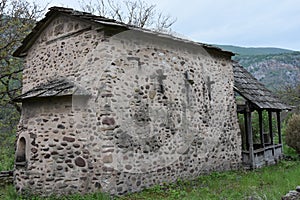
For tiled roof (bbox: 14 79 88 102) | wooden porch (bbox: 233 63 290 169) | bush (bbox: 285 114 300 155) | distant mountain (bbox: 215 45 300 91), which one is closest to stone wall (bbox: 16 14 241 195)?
tiled roof (bbox: 14 79 88 102)

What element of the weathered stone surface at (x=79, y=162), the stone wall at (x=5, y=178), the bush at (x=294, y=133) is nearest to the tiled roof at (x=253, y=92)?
the bush at (x=294, y=133)

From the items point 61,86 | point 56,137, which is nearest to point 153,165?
point 56,137

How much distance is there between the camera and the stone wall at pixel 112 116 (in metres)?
6.82

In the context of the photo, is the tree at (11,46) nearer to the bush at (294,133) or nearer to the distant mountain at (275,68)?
the bush at (294,133)

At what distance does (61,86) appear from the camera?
23.6 ft

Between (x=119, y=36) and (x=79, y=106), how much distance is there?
6.17 feet

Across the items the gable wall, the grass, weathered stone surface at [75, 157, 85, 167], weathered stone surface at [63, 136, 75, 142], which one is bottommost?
the grass

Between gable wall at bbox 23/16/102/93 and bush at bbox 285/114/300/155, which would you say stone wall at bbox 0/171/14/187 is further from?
bush at bbox 285/114/300/155

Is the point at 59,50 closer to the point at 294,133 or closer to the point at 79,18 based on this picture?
the point at 79,18

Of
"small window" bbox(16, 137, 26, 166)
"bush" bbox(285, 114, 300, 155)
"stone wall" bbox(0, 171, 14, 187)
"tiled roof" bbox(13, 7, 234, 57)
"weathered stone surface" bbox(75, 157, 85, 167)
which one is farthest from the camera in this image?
"bush" bbox(285, 114, 300, 155)

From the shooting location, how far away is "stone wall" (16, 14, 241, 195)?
22.4 feet

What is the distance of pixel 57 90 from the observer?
7031 millimetres

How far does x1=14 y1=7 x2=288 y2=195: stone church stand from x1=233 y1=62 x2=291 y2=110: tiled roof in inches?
90.7

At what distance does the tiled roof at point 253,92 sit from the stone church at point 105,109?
90.7 inches
